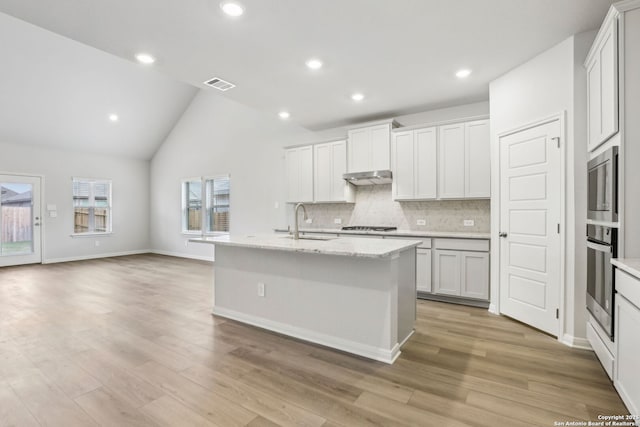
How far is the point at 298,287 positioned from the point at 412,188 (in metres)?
2.52

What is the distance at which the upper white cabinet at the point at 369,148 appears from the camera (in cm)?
479

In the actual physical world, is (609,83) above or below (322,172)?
above

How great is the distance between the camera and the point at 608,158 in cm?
219

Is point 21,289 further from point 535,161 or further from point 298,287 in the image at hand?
point 535,161

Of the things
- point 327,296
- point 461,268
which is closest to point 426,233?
point 461,268

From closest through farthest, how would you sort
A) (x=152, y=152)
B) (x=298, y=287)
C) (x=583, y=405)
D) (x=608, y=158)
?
1. (x=583, y=405)
2. (x=608, y=158)
3. (x=298, y=287)
4. (x=152, y=152)

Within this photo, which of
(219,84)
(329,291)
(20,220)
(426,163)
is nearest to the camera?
(329,291)

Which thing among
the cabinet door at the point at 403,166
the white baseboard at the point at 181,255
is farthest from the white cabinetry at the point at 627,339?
the white baseboard at the point at 181,255

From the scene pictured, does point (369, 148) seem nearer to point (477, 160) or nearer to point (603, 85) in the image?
point (477, 160)

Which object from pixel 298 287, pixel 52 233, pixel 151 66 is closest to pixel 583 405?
pixel 298 287

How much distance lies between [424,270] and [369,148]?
203cm

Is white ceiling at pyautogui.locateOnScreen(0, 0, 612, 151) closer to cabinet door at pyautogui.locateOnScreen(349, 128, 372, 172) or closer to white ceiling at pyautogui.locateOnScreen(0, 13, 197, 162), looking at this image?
cabinet door at pyautogui.locateOnScreen(349, 128, 372, 172)

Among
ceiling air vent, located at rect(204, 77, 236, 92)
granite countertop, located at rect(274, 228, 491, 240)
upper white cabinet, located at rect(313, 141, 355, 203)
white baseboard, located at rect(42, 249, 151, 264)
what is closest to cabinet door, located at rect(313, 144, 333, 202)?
upper white cabinet, located at rect(313, 141, 355, 203)

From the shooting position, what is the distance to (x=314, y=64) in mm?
3377
